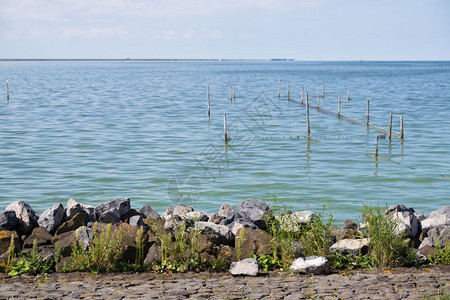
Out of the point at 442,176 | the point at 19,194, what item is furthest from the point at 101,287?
the point at 442,176

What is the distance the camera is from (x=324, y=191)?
21.8m

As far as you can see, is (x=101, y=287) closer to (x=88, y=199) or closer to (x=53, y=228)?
(x=53, y=228)

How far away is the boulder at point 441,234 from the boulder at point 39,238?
7.03 m

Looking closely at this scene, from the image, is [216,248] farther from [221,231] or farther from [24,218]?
[24,218]

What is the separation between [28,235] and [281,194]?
449 inches

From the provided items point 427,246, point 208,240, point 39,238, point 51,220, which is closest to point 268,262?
point 208,240

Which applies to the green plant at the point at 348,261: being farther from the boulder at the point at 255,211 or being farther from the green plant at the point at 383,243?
the boulder at the point at 255,211

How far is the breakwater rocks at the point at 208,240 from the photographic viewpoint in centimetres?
1015

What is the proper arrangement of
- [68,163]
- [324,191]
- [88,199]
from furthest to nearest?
[68,163] → [324,191] → [88,199]

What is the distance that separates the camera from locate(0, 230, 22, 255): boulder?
1066 cm

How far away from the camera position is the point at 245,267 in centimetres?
979

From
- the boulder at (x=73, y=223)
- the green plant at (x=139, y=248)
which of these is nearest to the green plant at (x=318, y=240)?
the green plant at (x=139, y=248)

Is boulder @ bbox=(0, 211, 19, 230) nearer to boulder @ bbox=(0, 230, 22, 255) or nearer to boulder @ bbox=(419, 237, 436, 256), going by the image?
boulder @ bbox=(0, 230, 22, 255)

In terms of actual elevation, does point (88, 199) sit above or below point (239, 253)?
below
